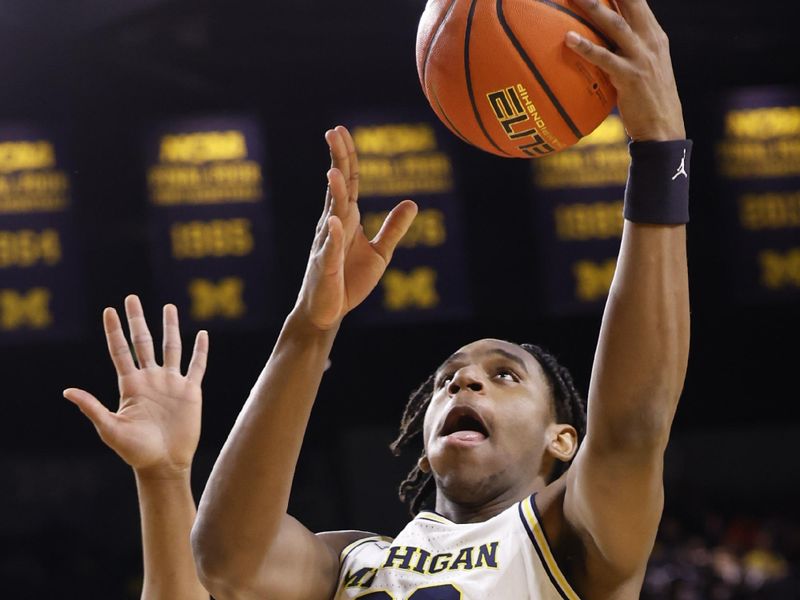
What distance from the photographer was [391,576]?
208 cm

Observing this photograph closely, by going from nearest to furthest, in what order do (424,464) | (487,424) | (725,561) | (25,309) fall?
(487,424)
(424,464)
(25,309)
(725,561)

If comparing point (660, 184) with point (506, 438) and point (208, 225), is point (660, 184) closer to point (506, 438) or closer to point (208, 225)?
point (506, 438)

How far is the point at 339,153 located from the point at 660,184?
56 cm

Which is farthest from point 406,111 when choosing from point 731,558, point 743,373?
point 731,558

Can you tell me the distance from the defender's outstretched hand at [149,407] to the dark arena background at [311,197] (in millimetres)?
3133

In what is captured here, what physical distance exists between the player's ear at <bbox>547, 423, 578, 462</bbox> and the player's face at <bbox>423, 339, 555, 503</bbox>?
0.01 metres

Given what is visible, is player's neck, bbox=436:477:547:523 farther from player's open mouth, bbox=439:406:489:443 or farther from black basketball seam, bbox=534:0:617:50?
black basketball seam, bbox=534:0:617:50

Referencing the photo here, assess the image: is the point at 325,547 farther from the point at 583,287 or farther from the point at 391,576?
the point at 583,287

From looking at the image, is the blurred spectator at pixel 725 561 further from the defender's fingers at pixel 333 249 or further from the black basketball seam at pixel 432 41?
the defender's fingers at pixel 333 249

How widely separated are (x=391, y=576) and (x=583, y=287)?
3832mm

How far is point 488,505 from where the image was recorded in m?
2.25

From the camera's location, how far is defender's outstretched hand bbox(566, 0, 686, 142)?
1718 millimetres

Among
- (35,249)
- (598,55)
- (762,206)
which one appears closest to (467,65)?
(598,55)

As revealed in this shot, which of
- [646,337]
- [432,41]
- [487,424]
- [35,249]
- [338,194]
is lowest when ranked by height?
[487,424]
